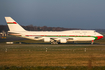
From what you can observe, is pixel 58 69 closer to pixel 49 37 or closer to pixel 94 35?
pixel 49 37

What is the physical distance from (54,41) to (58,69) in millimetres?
33307

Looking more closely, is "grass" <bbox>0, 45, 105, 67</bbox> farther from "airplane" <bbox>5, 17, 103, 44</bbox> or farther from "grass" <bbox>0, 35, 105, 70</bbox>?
"airplane" <bbox>5, 17, 103, 44</bbox>

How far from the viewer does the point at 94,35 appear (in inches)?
1880

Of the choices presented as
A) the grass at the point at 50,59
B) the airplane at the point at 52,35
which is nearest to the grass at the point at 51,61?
the grass at the point at 50,59

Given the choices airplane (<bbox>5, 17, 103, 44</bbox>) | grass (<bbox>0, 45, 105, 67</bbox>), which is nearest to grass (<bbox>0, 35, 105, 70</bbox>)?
grass (<bbox>0, 45, 105, 67</bbox>)

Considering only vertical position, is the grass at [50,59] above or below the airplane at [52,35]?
below

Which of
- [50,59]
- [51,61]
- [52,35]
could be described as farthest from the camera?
[52,35]

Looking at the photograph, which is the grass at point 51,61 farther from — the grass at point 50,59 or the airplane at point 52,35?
the airplane at point 52,35

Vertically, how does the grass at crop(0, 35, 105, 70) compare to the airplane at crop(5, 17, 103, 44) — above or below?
below

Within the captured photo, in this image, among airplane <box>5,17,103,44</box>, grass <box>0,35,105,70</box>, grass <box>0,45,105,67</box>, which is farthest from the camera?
airplane <box>5,17,103,44</box>

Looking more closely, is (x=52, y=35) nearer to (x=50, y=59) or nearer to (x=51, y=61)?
(x=50, y=59)

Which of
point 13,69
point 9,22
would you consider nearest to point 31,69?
point 13,69

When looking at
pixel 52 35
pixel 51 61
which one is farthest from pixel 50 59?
pixel 52 35

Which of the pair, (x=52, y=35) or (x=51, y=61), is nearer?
(x=51, y=61)
